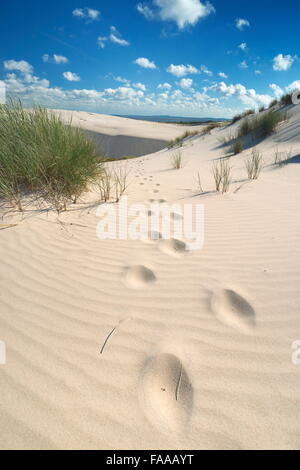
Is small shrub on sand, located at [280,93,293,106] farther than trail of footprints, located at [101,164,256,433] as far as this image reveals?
Yes

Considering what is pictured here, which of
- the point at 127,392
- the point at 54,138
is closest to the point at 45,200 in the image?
the point at 54,138

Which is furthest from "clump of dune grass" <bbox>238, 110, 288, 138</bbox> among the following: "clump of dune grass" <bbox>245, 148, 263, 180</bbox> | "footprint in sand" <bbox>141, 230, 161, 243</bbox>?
"footprint in sand" <bbox>141, 230, 161, 243</bbox>

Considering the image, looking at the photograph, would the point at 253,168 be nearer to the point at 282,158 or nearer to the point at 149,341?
the point at 282,158

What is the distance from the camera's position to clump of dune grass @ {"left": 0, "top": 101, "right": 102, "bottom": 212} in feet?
9.44

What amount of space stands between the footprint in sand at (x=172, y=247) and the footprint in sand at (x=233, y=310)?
57cm

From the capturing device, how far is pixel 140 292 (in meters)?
1.55

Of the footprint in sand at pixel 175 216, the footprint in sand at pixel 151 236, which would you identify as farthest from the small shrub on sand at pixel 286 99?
the footprint in sand at pixel 151 236

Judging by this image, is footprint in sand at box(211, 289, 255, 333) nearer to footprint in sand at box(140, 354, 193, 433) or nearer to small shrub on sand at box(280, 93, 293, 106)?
footprint in sand at box(140, 354, 193, 433)

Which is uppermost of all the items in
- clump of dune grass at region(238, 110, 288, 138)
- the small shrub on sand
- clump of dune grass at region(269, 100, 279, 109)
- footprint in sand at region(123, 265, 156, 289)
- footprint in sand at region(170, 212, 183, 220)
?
clump of dune grass at region(269, 100, 279, 109)

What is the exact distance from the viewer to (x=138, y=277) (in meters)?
1.74

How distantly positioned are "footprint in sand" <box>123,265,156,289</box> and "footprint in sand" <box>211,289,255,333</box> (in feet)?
1.50

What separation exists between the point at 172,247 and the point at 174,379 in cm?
119

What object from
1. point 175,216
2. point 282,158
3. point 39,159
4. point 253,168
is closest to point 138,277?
point 175,216

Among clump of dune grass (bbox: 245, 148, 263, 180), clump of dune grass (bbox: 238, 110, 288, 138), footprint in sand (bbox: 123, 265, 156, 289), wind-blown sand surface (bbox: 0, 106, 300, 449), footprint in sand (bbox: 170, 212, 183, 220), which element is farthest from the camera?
clump of dune grass (bbox: 238, 110, 288, 138)
